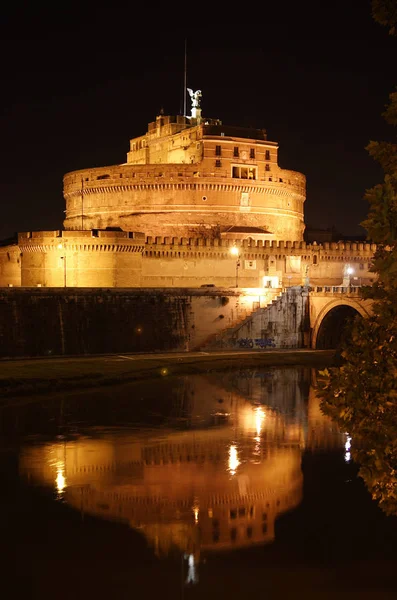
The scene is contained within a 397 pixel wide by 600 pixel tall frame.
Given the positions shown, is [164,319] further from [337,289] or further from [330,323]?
[330,323]

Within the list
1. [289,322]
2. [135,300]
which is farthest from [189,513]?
[289,322]

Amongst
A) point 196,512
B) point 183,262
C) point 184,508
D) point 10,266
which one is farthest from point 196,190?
point 196,512

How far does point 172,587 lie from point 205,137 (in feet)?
152

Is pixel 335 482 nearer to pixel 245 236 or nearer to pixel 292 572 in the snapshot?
pixel 292 572

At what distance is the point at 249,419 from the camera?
29734mm

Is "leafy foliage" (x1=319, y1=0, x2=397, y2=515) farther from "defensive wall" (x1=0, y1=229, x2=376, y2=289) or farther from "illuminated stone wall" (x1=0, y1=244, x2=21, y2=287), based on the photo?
"illuminated stone wall" (x1=0, y1=244, x2=21, y2=287)

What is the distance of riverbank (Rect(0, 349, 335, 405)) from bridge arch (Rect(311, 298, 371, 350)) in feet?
7.17

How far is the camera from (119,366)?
38.2 metres

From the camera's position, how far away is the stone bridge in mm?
47000

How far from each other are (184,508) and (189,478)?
2459mm

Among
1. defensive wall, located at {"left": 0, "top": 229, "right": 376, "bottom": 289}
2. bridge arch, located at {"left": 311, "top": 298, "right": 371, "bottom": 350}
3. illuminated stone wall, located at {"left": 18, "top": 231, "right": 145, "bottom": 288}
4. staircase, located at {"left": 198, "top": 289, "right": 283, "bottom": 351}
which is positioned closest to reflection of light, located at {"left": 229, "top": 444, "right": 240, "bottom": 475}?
staircase, located at {"left": 198, "top": 289, "right": 283, "bottom": 351}

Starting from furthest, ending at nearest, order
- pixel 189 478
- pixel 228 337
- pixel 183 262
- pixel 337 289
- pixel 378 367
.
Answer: pixel 183 262 < pixel 337 289 < pixel 228 337 < pixel 189 478 < pixel 378 367

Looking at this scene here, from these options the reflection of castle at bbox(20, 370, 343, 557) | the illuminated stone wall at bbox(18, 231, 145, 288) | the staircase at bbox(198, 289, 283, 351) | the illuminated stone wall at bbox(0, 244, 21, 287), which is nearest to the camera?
the reflection of castle at bbox(20, 370, 343, 557)

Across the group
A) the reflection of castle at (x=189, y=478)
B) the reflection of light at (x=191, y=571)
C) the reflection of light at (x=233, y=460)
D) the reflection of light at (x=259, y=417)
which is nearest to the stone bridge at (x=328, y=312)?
the reflection of light at (x=259, y=417)
